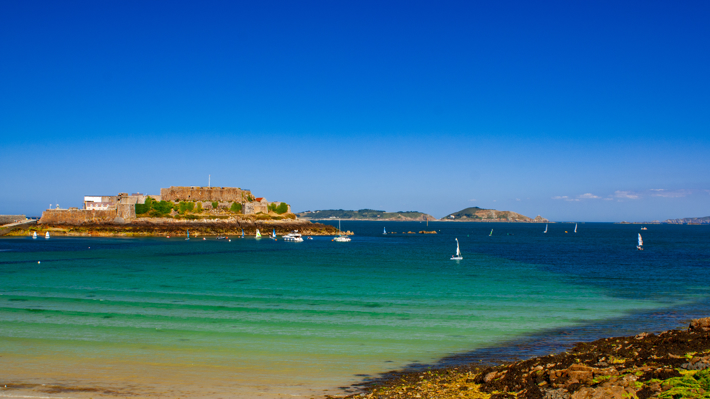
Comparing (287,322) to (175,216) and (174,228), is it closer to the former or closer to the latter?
(174,228)

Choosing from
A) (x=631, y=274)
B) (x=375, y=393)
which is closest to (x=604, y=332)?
(x=375, y=393)

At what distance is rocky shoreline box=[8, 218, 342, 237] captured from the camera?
64.0 metres

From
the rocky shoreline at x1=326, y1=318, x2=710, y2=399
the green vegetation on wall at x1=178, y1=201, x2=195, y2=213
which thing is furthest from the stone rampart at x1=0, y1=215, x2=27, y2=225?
the rocky shoreline at x1=326, y1=318, x2=710, y2=399

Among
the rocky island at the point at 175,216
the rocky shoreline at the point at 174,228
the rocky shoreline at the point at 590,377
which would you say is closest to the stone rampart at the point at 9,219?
the rocky island at the point at 175,216

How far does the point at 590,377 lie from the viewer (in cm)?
605

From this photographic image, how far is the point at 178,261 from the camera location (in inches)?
1221

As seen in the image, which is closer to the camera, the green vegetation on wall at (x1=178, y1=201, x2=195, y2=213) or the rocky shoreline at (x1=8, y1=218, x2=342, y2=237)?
the rocky shoreline at (x1=8, y1=218, x2=342, y2=237)

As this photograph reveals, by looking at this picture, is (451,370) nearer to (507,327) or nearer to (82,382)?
(507,327)

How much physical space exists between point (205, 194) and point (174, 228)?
1421 centimetres

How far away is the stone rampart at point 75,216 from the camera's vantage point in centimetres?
6919

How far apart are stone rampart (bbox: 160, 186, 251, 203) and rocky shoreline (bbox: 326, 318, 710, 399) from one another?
3155 inches

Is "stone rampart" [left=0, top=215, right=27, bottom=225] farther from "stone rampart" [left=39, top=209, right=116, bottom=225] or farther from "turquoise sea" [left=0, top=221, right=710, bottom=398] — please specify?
"turquoise sea" [left=0, top=221, right=710, bottom=398]

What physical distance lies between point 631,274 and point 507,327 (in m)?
17.2

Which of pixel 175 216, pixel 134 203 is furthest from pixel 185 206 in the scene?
pixel 134 203
